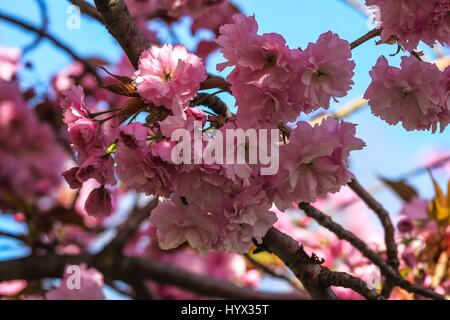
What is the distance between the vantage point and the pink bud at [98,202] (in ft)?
3.55

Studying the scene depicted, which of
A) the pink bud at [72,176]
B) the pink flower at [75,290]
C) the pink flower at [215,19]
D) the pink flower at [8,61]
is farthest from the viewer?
the pink flower at [8,61]

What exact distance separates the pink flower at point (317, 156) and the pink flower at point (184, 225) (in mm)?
118

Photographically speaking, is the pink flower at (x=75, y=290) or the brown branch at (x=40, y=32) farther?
the brown branch at (x=40, y=32)

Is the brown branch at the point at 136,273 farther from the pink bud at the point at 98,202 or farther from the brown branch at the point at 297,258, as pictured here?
the pink bud at the point at 98,202

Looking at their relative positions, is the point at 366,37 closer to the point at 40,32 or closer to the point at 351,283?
the point at 351,283

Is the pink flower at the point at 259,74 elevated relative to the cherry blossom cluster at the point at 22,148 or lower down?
lower down

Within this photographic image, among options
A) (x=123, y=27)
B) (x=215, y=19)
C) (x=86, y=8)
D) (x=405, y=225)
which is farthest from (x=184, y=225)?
(x=215, y=19)

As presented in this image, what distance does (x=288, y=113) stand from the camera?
980 mm

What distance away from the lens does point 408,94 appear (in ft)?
3.46

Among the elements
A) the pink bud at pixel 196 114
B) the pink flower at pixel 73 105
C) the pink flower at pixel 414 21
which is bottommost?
the pink bud at pixel 196 114

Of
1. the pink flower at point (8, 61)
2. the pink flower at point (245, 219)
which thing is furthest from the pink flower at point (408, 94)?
the pink flower at point (8, 61)

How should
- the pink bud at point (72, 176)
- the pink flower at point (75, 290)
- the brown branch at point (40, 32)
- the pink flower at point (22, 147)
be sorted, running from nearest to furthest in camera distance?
the pink bud at point (72, 176) < the pink flower at point (75, 290) < the brown branch at point (40, 32) < the pink flower at point (22, 147)

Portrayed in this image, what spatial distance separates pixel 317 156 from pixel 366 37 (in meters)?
0.23

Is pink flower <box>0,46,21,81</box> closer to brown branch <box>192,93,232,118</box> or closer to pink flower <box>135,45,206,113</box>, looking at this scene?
brown branch <box>192,93,232,118</box>
